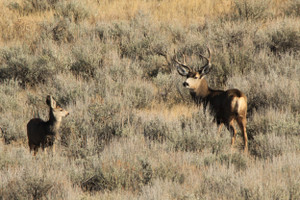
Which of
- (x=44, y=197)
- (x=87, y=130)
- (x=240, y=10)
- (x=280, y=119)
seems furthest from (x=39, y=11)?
(x=44, y=197)

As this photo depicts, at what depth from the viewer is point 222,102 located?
27.1 ft

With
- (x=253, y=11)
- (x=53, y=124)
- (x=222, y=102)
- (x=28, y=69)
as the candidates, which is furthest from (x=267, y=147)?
(x=253, y=11)

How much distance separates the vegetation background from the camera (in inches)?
229

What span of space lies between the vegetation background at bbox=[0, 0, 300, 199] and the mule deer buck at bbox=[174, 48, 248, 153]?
1.02 feet

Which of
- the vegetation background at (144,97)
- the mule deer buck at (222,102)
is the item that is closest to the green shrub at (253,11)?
the vegetation background at (144,97)

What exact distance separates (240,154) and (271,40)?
20.7 ft

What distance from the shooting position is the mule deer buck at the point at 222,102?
312 inches

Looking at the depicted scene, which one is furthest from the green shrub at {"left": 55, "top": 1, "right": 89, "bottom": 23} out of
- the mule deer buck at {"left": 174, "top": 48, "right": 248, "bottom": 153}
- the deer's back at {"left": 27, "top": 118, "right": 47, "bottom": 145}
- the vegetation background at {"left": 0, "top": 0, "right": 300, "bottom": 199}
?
the deer's back at {"left": 27, "top": 118, "right": 47, "bottom": 145}

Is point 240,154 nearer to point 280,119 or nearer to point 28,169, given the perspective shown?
point 280,119

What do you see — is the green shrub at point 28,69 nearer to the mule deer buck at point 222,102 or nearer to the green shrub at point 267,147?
the mule deer buck at point 222,102

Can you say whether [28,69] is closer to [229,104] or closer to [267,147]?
[229,104]

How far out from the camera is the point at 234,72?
1113cm

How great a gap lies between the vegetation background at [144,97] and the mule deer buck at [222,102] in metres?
0.31

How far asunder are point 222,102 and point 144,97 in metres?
2.42
